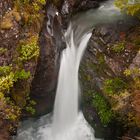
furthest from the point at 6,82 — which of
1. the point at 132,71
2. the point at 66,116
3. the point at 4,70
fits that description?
the point at 132,71

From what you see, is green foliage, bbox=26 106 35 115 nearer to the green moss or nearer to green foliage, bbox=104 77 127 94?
the green moss

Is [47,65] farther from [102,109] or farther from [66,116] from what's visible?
[102,109]

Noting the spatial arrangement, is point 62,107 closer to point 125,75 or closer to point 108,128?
point 108,128

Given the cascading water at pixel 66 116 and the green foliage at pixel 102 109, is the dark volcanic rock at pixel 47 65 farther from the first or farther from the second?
the green foliage at pixel 102 109

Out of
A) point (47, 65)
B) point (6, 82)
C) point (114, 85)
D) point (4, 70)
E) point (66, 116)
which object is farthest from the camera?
point (66, 116)

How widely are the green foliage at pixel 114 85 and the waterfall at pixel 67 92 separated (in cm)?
138

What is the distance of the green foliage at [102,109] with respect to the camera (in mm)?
9367

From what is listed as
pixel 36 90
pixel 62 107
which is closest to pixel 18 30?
pixel 36 90

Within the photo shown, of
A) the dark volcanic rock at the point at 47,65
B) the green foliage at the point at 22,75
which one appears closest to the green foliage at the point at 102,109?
the dark volcanic rock at the point at 47,65

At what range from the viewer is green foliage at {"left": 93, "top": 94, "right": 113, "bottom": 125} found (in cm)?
937

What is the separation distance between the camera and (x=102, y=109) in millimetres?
9500

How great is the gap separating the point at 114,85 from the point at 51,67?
2083mm

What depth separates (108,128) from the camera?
9602mm

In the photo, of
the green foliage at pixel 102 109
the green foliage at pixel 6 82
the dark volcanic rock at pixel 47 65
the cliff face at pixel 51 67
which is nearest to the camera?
the green foliage at pixel 6 82
